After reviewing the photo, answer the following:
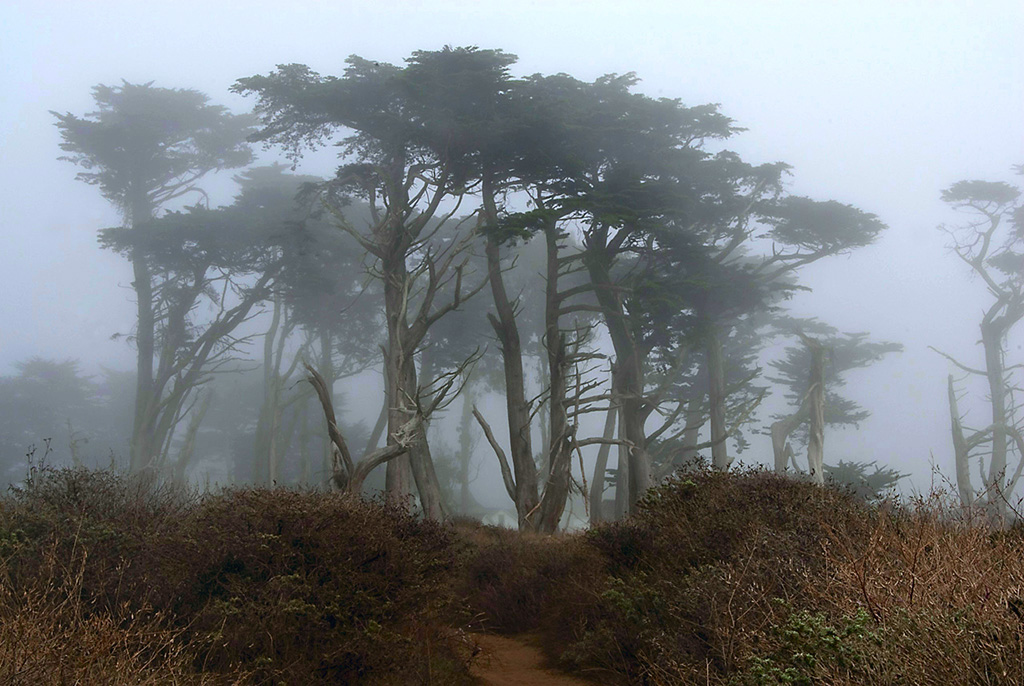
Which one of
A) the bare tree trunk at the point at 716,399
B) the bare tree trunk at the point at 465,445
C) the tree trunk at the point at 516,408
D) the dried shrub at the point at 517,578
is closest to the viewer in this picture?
the dried shrub at the point at 517,578

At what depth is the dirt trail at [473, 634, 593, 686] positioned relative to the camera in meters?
7.90

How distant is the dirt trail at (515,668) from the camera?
7.90m

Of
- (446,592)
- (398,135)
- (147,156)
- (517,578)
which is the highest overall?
(147,156)

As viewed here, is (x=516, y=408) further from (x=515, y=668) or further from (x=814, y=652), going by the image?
(x=814, y=652)

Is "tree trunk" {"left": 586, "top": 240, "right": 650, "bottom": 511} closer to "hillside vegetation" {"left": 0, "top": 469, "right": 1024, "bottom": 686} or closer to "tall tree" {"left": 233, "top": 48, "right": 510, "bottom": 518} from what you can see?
"tall tree" {"left": 233, "top": 48, "right": 510, "bottom": 518}

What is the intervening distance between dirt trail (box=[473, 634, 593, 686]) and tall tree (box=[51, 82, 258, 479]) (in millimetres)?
20799

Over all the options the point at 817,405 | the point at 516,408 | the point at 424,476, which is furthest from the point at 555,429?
the point at 817,405

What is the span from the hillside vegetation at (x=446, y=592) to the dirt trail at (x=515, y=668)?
225 mm

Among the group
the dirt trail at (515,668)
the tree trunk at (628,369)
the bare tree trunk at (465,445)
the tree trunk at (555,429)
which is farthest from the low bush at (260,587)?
the bare tree trunk at (465,445)

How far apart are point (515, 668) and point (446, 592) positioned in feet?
5.42

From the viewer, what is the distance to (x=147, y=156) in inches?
1133

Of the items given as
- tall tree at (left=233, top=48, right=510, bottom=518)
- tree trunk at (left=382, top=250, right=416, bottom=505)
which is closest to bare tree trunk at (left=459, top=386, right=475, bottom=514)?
tall tree at (left=233, top=48, right=510, bottom=518)

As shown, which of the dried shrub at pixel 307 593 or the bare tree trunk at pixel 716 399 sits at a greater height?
the bare tree trunk at pixel 716 399

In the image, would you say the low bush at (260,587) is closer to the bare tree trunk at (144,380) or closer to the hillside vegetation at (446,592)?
the hillside vegetation at (446,592)
